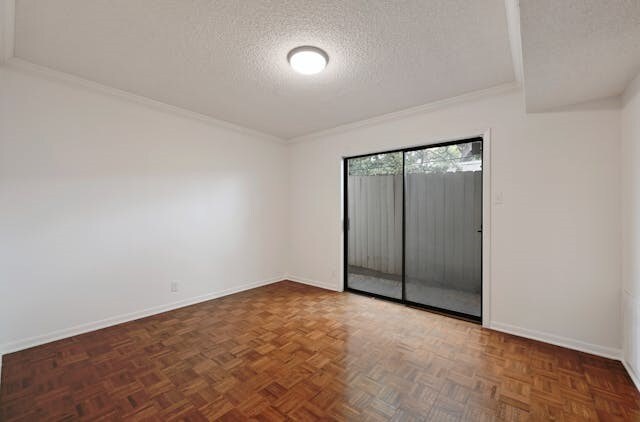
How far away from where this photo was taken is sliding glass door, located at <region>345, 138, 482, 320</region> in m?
3.09

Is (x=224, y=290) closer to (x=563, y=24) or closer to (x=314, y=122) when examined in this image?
(x=314, y=122)

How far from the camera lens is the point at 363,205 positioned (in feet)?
13.2

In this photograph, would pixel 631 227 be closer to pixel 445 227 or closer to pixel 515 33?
pixel 445 227

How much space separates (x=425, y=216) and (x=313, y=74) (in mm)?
2196

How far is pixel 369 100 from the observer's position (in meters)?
3.08

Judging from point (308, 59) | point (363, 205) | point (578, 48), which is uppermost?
point (308, 59)

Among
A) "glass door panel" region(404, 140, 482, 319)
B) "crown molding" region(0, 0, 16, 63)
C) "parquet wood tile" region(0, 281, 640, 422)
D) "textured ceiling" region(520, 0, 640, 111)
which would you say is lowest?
"parquet wood tile" region(0, 281, 640, 422)

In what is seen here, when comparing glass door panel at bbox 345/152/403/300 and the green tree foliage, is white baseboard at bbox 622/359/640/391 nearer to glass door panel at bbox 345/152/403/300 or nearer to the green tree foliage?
glass door panel at bbox 345/152/403/300

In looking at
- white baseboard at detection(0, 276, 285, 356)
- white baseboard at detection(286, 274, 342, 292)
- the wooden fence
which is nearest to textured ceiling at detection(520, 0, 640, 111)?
the wooden fence

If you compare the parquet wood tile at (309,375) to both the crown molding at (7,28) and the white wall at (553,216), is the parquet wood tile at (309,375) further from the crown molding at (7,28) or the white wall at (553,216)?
the crown molding at (7,28)

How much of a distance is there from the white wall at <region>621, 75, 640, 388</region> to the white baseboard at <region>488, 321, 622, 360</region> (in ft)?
0.35

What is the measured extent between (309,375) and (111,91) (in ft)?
11.3

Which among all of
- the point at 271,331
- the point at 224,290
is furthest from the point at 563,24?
the point at 224,290

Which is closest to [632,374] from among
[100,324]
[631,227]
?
[631,227]
